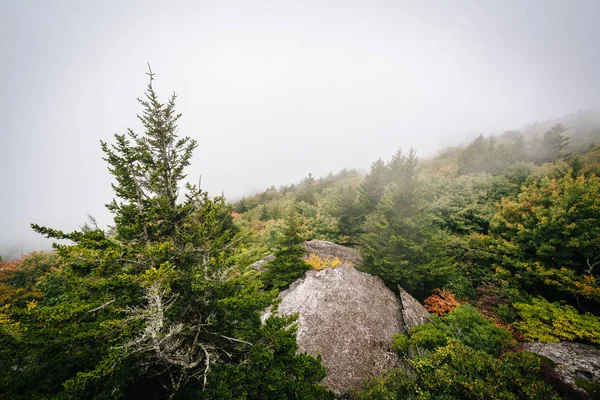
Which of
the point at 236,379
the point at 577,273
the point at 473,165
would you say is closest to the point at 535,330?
the point at 577,273

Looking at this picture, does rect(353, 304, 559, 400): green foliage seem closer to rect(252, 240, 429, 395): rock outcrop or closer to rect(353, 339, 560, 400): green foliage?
rect(353, 339, 560, 400): green foliage

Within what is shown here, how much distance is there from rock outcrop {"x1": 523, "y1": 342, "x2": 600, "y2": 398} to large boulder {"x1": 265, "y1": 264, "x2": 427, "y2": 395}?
439cm

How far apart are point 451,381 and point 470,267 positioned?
1084 cm

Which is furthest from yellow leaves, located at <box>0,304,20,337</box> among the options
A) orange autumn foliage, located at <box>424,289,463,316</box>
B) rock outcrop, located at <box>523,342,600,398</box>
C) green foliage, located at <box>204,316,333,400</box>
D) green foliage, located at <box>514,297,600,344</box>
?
green foliage, located at <box>514,297,600,344</box>

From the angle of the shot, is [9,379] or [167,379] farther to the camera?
[167,379]

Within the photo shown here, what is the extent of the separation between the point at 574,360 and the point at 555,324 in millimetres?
1672

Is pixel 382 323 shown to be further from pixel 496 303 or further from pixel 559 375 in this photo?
pixel 496 303

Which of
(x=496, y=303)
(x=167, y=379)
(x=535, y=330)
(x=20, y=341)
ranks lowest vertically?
(x=496, y=303)

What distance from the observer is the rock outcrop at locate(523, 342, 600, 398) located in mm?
6591

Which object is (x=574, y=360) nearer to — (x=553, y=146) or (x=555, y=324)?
(x=555, y=324)

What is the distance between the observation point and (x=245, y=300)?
239 inches

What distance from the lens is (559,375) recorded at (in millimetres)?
6668

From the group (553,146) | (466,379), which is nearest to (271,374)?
(466,379)

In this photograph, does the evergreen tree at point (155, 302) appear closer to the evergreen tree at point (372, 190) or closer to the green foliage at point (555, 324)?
the green foliage at point (555, 324)
